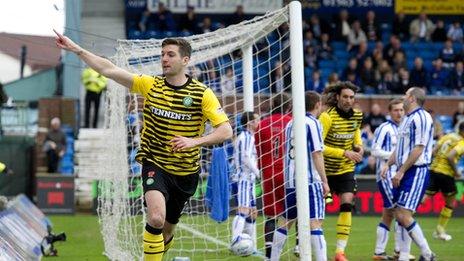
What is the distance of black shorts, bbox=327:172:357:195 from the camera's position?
1392 centimetres

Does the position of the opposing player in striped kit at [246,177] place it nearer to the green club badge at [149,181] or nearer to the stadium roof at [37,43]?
the stadium roof at [37,43]

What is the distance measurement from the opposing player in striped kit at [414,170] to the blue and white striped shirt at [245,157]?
2804 millimetres

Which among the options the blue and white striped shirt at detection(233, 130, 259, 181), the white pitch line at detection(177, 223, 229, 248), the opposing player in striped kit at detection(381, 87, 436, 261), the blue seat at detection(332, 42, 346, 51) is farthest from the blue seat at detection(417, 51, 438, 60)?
the opposing player in striped kit at detection(381, 87, 436, 261)

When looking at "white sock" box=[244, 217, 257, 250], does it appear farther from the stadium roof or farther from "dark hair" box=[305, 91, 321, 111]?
"dark hair" box=[305, 91, 321, 111]

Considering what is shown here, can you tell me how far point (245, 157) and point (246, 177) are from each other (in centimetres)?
29

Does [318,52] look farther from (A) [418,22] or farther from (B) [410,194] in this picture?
(B) [410,194]

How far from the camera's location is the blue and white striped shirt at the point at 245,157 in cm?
1561

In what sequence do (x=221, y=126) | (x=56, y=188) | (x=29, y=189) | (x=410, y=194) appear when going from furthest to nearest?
(x=29, y=189) < (x=56, y=188) < (x=410, y=194) < (x=221, y=126)

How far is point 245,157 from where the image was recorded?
1574 cm

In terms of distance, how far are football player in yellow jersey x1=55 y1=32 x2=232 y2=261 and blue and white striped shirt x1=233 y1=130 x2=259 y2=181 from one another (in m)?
5.09

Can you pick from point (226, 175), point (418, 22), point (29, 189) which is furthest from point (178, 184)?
point (418, 22)

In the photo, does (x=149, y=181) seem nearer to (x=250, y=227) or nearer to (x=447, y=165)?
(x=250, y=227)

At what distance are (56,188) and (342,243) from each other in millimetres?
11071

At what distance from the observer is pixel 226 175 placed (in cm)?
1398
